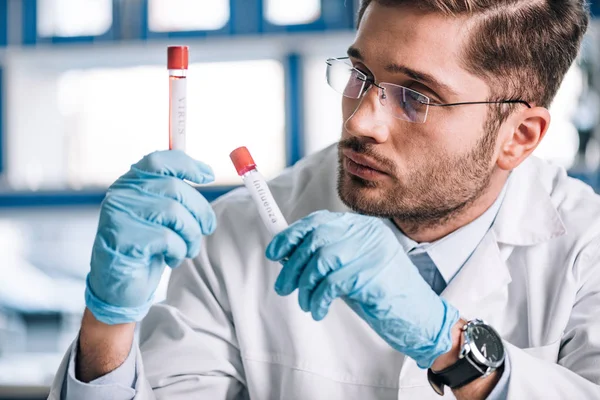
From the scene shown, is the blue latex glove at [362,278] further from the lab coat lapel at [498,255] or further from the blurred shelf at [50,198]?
the blurred shelf at [50,198]

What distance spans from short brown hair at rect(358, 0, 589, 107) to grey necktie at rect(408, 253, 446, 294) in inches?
15.3

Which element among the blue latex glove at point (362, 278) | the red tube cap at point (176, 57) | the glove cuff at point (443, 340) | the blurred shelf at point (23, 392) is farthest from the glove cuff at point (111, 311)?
the blurred shelf at point (23, 392)

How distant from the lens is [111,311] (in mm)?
1095

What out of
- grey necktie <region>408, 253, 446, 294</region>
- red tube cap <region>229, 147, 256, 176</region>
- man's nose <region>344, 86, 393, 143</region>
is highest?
man's nose <region>344, 86, 393, 143</region>

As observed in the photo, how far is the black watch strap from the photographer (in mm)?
1206

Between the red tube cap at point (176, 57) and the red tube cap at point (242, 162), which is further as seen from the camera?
the red tube cap at point (242, 162)

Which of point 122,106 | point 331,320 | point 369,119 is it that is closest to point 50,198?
point 122,106

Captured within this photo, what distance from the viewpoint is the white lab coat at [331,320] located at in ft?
4.62

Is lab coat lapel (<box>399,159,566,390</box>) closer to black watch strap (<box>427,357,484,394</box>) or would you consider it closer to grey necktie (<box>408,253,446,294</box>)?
grey necktie (<box>408,253,446,294</box>)

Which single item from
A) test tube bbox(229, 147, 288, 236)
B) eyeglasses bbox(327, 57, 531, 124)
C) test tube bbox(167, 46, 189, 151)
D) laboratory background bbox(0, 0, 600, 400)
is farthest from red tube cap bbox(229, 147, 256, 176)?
laboratory background bbox(0, 0, 600, 400)

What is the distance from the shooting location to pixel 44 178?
125 inches

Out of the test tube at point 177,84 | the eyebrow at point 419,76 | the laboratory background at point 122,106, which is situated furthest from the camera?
the laboratory background at point 122,106

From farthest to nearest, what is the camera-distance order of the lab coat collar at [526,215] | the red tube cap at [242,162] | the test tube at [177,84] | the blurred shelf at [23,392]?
the blurred shelf at [23,392] < the lab coat collar at [526,215] < the red tube cap at [242,162] < the test tube at [177,84]

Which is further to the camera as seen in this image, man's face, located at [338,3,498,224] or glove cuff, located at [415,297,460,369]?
man's face, located at [338,3,498,224]
